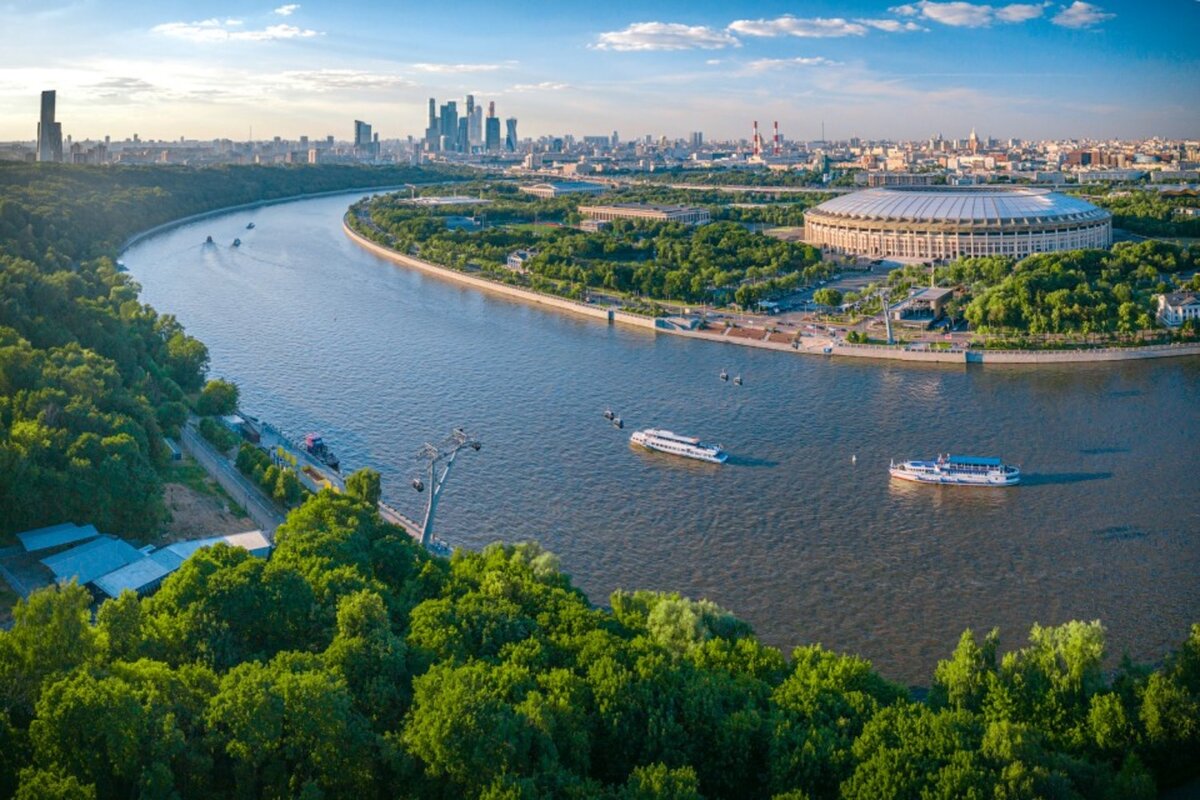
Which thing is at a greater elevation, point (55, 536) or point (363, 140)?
point (363, 140)

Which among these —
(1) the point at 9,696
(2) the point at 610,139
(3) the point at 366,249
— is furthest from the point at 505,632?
(2) the point at 610,139

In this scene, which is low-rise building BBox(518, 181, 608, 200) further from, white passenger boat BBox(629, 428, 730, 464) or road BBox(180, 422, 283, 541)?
road BBox(180, 422, 283, 541)

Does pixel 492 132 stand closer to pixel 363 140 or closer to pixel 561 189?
pixel 363 140

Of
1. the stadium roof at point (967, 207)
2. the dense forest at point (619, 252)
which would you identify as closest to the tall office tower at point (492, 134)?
the dense forest at point (619, 252)

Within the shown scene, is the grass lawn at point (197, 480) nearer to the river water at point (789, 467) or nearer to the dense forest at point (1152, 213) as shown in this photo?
the river water at point (789, 467)

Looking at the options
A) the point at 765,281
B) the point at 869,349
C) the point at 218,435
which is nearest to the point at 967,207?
the point at 765,281

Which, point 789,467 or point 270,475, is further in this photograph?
point 789,467
